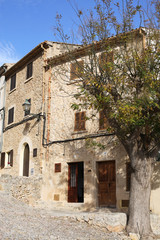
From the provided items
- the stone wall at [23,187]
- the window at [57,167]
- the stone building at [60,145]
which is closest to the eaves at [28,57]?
the stone building at [60,145]

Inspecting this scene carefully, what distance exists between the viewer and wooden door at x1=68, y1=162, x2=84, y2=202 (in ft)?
44.7

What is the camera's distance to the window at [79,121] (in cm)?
1393

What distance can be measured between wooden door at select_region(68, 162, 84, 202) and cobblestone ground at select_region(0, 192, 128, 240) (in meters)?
3.27

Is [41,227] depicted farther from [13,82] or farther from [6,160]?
[13,82]

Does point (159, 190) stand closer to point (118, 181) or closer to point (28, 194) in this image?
point (118, 181)

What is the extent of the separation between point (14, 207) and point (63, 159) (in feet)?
13.5

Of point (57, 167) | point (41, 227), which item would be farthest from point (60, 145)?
point (41, 227)

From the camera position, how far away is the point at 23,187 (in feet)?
41.9

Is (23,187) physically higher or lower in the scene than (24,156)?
lower

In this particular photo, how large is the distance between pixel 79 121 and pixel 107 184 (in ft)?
10.7

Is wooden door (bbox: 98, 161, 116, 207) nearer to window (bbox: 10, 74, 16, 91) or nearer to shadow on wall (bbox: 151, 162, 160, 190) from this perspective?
shadow on wall (bbox: 151, 162, 160, 190)

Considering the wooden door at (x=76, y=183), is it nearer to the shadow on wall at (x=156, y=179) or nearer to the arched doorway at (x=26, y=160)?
the arched doorway at (x=26, y=160)

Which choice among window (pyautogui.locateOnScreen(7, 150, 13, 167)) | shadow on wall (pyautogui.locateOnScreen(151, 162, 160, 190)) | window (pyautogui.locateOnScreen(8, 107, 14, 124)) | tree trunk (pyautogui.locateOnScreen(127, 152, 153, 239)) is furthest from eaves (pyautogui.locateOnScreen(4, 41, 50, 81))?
tree trunk (pyautogui.locateOnScreen(127, 152, 153, 239))

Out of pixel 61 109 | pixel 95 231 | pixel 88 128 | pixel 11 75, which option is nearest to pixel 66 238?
pixel 95 231
